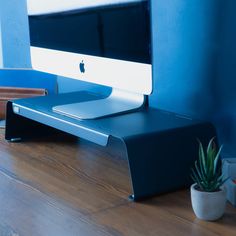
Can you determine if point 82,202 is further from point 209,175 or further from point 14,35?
point 14,35

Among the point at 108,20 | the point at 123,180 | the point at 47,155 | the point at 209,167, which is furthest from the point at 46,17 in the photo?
the point at 209,167

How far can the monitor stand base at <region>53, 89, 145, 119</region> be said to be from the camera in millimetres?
1276

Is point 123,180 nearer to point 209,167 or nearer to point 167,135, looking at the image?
point 167,135

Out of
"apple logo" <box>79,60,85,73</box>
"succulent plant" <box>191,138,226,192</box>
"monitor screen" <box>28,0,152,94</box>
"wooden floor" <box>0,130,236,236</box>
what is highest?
"monitor screen" <box>28,0,152,94</box>

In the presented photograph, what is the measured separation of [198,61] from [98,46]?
0.89ft

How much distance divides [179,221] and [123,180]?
0.84 ft

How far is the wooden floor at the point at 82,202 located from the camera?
0.95 m

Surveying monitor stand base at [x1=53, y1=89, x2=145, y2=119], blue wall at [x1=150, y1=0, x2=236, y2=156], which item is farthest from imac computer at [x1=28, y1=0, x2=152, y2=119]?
blue wall at [x1=150, y1=0, x2=236, y2=156]

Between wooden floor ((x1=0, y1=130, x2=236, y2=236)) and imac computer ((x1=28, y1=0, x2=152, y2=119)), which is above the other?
imac computer ((x1=28, y1=0, x2=152, y2=119))

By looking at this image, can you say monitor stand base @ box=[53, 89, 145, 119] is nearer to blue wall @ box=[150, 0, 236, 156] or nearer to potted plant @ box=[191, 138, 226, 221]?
blue wall @ box=[150, 0, 236, 156]

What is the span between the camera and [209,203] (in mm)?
968

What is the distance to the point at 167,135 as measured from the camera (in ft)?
3.64

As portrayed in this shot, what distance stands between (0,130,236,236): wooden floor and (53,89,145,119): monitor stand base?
14 centimetres

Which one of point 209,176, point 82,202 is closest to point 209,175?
point 209,176
